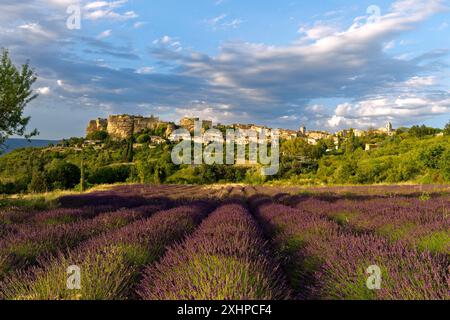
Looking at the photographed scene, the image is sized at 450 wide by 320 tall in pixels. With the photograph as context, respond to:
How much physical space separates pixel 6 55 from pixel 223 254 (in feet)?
41.9

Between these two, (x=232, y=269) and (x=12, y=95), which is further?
(x=12, y=95)

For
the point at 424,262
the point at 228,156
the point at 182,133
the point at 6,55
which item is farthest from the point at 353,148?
the point at 424,262

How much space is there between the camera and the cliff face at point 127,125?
394ft

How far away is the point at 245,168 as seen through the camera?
192 ft

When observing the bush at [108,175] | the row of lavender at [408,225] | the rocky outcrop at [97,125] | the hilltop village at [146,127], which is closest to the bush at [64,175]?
the bush at [108,175]

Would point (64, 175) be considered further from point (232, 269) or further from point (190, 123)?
point (190, 123)

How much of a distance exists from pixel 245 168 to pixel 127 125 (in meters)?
74.1

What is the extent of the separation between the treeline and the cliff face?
3635 cm

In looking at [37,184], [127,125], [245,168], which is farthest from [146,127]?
[37,184]

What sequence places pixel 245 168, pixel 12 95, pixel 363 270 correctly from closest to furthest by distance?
pixel 363 270, pixel 12 95, pixel 245 168

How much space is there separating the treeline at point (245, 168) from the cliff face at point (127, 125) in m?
36.4

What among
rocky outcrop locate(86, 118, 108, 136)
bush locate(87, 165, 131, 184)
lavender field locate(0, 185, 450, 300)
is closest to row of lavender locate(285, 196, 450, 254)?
lavender field locate(0, 185, 450, 300)
